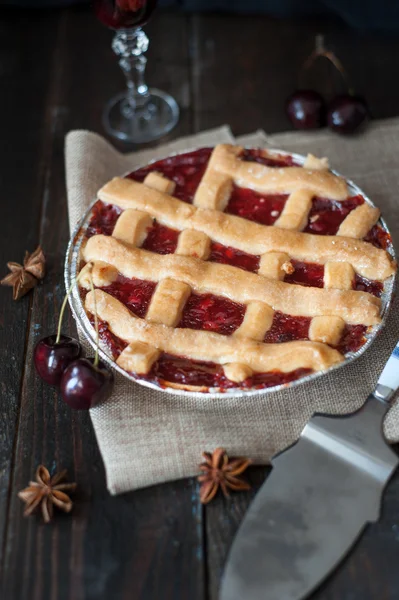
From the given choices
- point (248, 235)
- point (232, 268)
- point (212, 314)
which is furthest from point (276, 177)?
point (212, 314)

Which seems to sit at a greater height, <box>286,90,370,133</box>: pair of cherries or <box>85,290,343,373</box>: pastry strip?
<box>286,90,370,133</box>: pair of cherries

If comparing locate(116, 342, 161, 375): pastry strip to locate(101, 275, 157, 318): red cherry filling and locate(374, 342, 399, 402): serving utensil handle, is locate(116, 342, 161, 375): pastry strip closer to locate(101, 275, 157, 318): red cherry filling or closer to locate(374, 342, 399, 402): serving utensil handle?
locate(101, 275, 157, 318): red cherry filling

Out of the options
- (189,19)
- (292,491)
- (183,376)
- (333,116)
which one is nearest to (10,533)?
(183,376)

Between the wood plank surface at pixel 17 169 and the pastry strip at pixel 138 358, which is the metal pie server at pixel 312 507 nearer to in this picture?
the pastry strip at pixel 138 358

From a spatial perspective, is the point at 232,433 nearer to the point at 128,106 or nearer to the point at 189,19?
the point at 128,106

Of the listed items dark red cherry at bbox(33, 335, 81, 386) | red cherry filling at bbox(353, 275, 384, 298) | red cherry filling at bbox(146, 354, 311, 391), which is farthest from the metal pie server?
dark red cherry at bbox(33, 335, 81, 386)

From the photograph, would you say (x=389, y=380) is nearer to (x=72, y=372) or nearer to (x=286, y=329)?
(x=286, y=329)

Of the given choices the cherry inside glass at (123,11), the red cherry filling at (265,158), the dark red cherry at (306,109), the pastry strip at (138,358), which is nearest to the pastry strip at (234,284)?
the pastry strip at (138,358)
